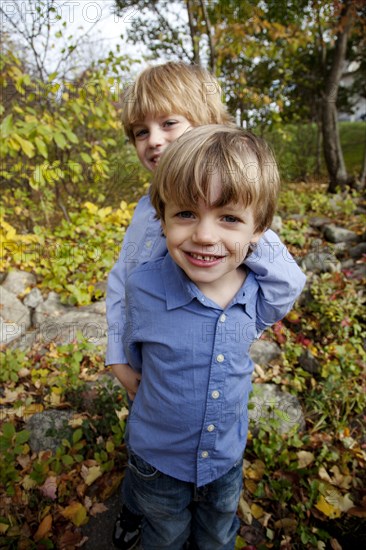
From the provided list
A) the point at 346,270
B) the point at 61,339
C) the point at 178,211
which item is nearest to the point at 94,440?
the point at 61,339

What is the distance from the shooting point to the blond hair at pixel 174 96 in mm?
1309

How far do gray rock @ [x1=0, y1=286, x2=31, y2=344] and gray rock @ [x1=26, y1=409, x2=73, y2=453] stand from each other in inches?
44.6

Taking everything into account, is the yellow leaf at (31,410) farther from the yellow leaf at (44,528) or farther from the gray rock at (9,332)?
the gray rock at (9,332)

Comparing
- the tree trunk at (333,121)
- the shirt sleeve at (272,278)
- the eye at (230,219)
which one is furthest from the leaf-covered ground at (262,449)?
the tree trunk at (333,121)

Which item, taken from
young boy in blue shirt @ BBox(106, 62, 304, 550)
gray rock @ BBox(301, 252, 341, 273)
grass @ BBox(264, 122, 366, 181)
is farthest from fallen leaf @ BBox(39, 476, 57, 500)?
grass @ BBox(264, 122, 366, 181)

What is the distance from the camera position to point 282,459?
1.89 meters

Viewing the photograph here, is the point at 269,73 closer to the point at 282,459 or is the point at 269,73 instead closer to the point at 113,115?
the point at 113,115

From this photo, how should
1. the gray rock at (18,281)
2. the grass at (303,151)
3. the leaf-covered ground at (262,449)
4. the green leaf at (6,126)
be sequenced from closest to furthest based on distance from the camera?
the leaf-covered ground at (262,449) → the green leaf at (6,126) → the gray rock at (18,281) → the grass at (303,151)

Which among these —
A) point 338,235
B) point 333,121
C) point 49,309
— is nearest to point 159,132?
point 49,309

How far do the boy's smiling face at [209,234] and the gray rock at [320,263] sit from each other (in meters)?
2.68

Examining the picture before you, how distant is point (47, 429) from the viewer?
81.4 inches

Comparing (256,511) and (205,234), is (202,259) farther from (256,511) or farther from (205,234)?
(256,511)

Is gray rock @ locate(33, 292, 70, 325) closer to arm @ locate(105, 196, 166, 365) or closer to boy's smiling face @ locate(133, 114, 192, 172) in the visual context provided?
arm @ locate(105, 196, 166, 365)

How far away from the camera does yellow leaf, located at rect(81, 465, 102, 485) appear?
1915 mm
